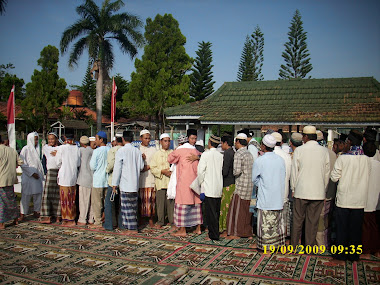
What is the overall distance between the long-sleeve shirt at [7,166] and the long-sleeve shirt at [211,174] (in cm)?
341

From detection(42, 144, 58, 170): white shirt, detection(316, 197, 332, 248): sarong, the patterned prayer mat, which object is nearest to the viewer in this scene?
the patterned prayer mat

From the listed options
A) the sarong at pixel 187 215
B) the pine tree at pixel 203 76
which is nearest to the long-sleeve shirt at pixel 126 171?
the sarong at pixel 187 215

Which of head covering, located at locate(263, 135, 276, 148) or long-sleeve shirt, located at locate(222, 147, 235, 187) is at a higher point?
head covering, located at locate(263, 135, 276, 148)

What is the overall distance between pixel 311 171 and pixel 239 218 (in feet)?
4.66

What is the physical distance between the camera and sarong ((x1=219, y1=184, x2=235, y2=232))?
590 cm

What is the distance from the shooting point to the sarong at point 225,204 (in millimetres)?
5902

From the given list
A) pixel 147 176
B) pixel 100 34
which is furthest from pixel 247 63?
pixel 147 176

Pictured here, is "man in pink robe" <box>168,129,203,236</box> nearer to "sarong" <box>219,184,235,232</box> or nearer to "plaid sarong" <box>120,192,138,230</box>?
"sarong" <box>219,184,235,232</box>

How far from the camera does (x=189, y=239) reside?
18.8 ft

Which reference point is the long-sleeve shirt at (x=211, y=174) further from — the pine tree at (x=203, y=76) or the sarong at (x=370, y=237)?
the pine tree at (x=203, y=76)

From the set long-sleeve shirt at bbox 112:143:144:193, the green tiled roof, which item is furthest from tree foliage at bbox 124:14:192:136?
long-sleeve shirt at bbox 112:143:144:193

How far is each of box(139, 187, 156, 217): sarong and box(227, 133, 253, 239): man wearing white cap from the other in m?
1.52

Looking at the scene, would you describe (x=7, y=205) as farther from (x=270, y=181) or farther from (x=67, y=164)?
(x=270, y=181)

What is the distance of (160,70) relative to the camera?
26547 millimetres
